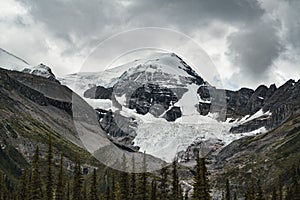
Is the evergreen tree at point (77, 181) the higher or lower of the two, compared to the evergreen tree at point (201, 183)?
higher

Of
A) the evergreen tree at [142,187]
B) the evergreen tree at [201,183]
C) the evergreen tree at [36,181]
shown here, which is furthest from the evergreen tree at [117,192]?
the evergreen tree at [201,183]

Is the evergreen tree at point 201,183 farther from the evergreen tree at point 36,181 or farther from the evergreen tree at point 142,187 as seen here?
the evergreen tree at point 36,181

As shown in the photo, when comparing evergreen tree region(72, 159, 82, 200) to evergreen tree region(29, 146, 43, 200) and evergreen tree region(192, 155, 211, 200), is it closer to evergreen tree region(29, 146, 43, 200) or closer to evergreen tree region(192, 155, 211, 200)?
evergreen tree region(29, 146, 43, 200)

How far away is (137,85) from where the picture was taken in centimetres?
6844

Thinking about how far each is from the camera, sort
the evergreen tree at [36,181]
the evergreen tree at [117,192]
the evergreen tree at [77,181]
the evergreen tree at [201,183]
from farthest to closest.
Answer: the evergreen tree at [77,181] < the evergreen tree at [117,192] < the evergreen tree at [36,181] < the evergreen tree at [201,183]

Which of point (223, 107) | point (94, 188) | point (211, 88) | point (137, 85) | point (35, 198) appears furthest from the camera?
point (94, 188)

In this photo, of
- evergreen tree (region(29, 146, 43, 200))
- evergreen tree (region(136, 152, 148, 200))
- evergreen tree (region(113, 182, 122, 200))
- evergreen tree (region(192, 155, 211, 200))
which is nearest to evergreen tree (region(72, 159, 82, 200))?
evergreen tree (region(113, 182, 122, 200))

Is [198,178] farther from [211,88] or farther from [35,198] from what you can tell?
[35,198]

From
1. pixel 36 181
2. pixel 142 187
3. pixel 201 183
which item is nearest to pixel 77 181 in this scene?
pixel 36 181

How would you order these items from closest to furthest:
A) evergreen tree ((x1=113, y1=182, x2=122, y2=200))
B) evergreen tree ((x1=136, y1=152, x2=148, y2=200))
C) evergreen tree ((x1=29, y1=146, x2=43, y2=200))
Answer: evergreen tree ((x1=136, y1=152, x2=148, y2=200)), evergreen tree ((x1=29, y1=146, x2=43, y2=200)), evergreen tree ((x1=113, y1=182, x2=122, y2=200))

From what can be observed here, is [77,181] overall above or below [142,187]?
above

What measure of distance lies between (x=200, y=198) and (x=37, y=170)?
37.8 metres

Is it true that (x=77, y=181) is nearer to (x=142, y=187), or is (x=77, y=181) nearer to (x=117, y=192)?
(x=117, y=192)

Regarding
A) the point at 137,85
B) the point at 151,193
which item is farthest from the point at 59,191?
the point at 137,85
